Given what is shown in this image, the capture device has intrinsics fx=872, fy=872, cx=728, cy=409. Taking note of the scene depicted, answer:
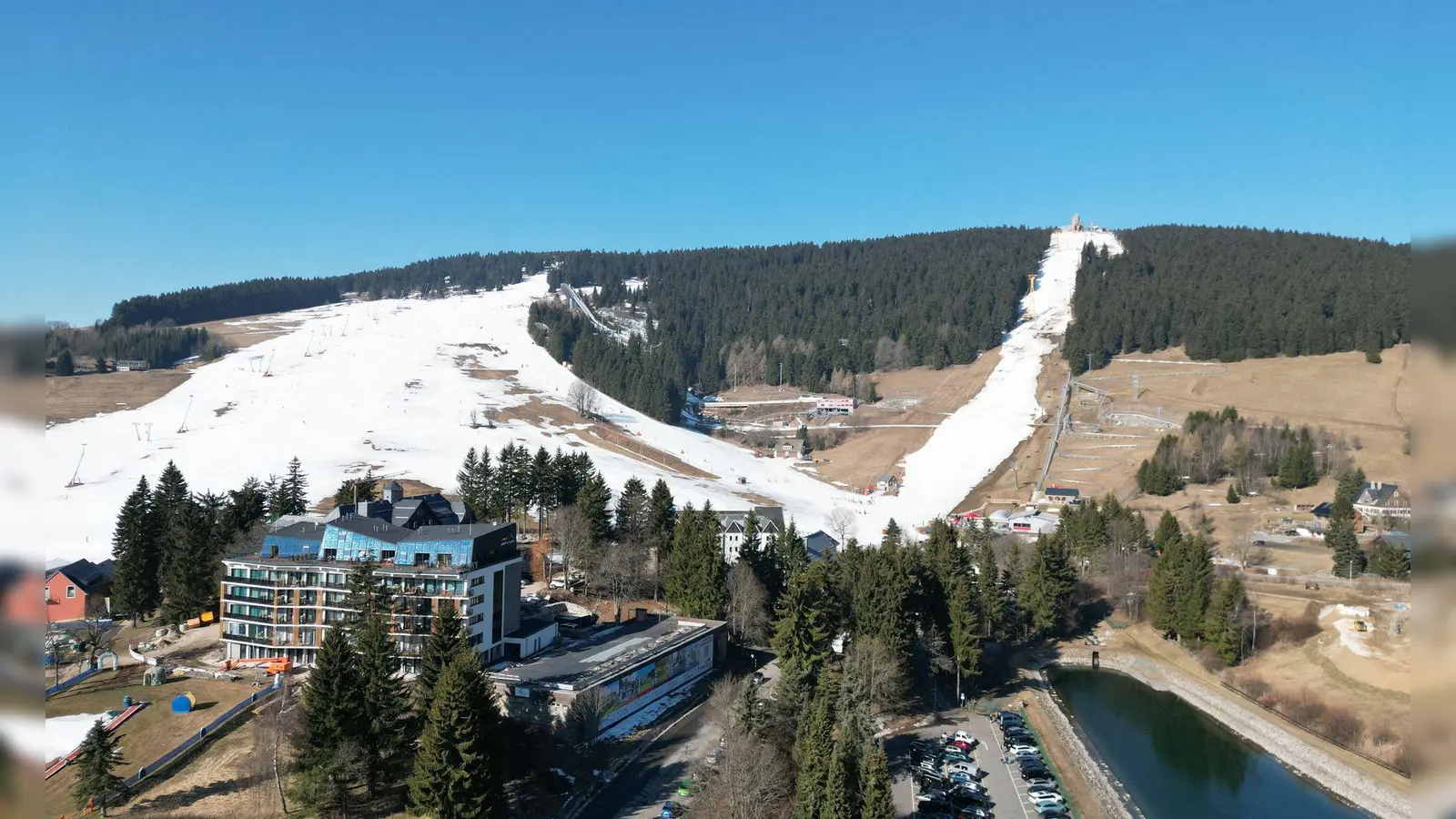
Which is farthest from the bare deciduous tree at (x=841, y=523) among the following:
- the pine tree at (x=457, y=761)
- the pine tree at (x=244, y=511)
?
the pine tree at (x=457, y=761)

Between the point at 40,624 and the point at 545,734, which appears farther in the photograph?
the point at 545,734

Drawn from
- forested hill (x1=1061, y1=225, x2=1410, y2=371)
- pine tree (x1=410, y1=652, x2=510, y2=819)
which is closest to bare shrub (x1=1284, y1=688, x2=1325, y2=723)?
pine tree (x1=410, y1=652, x2=510, y2=819)

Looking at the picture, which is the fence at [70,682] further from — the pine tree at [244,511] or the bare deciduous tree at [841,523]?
the bare deciduous tree at [841,523]

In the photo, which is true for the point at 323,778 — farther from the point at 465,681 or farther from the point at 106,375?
the point at 106,375

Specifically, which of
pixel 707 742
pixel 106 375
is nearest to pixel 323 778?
pixel 707 742

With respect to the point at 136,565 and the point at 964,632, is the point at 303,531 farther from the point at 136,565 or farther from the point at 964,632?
the point at 964,632

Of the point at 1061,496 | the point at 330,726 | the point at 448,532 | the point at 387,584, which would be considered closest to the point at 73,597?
the point at 387,584
